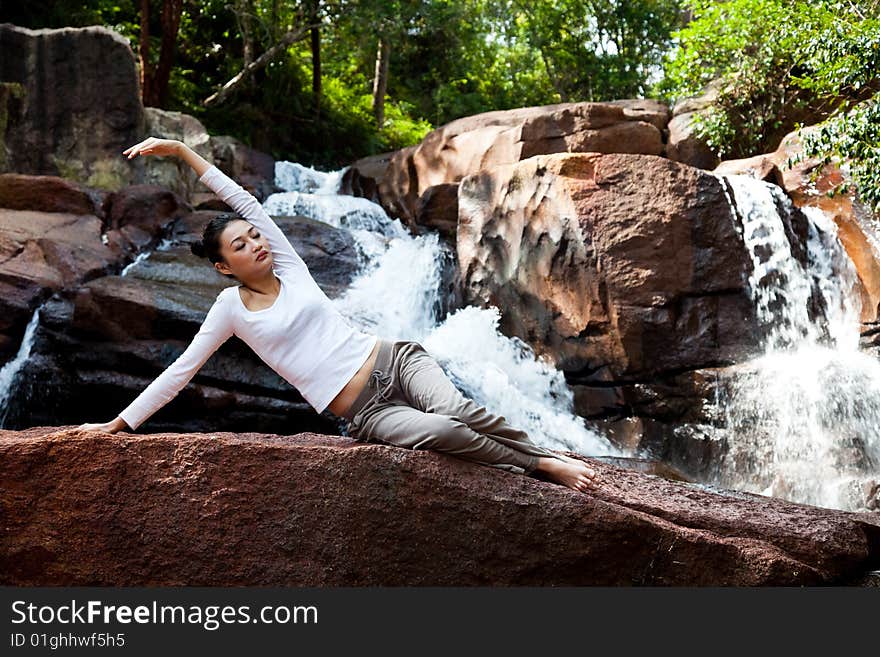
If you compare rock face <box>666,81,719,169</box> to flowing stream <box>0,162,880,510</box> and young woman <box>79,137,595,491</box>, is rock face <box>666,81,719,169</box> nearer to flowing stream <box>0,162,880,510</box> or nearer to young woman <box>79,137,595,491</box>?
flowing stream <box>0,162,880,510</box>

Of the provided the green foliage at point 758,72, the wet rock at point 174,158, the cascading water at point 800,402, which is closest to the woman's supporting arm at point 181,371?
the cascading water at point 800,402

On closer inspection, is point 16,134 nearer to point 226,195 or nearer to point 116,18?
point 116,18

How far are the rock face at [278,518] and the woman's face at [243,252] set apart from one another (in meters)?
0.68

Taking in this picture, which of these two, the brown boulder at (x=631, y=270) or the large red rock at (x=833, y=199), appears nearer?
the brown boulder at (x=631, y=270)

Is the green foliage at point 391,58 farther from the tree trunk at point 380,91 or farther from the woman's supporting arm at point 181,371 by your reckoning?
the woman's supporting arm at point 181,371

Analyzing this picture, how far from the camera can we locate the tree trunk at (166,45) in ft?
51.3

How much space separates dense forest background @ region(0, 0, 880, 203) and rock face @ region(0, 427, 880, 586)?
644 cm

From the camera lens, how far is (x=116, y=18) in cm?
1828

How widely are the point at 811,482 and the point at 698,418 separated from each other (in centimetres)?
107

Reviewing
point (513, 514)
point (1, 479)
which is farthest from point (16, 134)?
point (513, 514)

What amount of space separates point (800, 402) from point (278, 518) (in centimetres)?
604

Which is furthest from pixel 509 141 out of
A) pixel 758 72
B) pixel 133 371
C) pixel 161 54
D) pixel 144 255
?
pixel 133 371

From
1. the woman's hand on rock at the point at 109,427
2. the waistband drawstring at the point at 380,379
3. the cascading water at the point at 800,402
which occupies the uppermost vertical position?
the waistband drawstring at the point at 380,379

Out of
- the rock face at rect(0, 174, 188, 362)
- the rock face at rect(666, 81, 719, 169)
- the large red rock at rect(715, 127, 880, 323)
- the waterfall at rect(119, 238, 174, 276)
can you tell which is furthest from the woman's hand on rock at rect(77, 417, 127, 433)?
the rock face at rect(666, 81, 719, 169)
